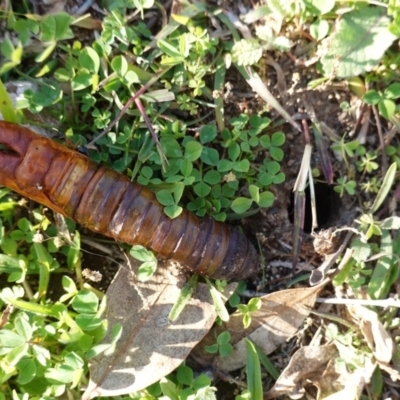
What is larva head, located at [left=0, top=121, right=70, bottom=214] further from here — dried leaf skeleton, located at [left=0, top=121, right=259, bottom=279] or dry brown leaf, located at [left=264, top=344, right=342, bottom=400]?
dry brown leaf, located at [left=264, top=344, right=342, bottom=400]

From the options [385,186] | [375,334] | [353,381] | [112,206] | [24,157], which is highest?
[385,186]

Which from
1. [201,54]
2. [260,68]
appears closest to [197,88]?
[201,54]

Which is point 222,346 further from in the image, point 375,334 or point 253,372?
point 375,334

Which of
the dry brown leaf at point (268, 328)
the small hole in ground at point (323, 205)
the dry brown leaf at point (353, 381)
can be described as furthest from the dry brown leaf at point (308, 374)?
the small hole in ground at point (323, 205)

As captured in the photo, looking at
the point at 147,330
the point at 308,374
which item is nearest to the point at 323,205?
the point at 308,374

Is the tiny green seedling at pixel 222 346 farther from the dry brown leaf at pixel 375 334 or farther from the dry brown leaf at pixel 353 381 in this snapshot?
the dry brown leaf at pixel 375 334

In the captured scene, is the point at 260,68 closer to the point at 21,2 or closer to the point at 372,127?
the point at 372,127

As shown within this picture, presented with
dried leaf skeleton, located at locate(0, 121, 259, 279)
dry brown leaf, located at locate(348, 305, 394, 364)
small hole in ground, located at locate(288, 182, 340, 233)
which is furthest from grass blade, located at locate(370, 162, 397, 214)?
dried leaf skeleton, located at locate(0, 121, 259, 279)
